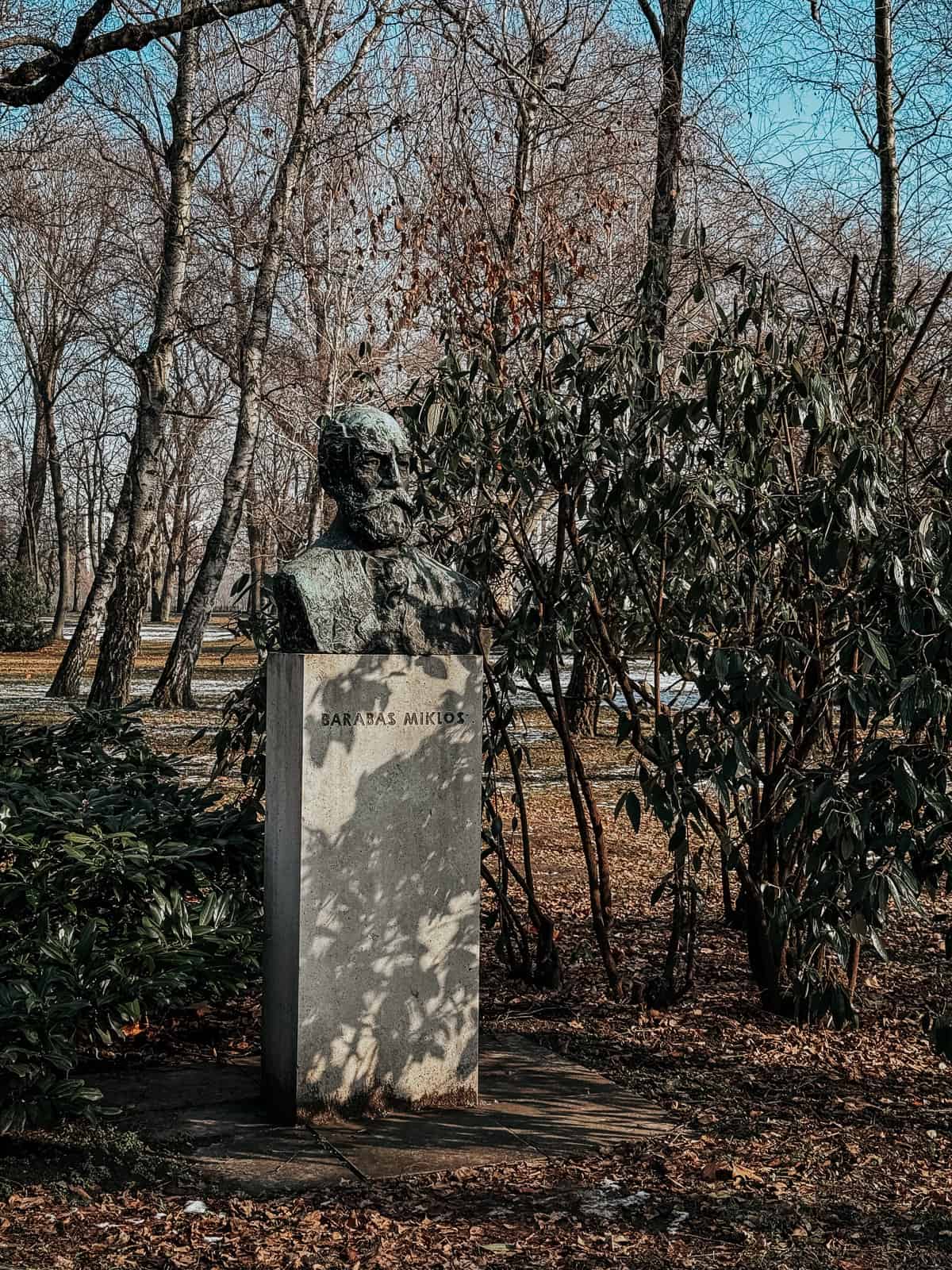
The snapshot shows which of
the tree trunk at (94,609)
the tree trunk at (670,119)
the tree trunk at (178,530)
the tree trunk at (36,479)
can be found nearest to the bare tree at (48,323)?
the tree trunk at (36,479)

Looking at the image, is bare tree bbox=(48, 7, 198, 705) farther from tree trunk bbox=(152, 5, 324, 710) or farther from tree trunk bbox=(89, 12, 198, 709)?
tree trunk bbox=(152, 5, 324, 710)

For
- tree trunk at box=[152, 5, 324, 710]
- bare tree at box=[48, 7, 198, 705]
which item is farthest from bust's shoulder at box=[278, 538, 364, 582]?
tree trunk at box=[152, 5, 324, 710]

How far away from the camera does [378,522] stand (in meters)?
4.47

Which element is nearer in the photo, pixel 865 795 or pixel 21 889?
pixel 865 795

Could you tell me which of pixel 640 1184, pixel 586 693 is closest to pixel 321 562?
pixel 640 1184

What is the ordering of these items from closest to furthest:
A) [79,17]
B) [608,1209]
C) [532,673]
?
[608,1209] → [532,673] → [79,17]

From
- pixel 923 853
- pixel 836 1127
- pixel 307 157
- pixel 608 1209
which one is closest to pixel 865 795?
pixel 923 853

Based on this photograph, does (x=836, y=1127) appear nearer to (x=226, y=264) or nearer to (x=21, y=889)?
(x=21, y=889)

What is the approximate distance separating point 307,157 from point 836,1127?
43.7ft

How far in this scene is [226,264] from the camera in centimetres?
1919

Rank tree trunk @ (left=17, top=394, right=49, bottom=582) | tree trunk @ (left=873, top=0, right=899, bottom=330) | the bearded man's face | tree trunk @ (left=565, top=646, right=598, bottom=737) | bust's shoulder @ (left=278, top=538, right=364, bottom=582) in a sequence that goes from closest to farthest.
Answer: bust's shoulder @ (left=278, top=538, right=364, bottom=582) < the bearded man's face < tree trunk @ (left=565, top=646, right=598, bottom=737) < tree trunk @ (left=873, top=0, right=899, bottom=330) < tree trunk @ (left=17, top=394, right=49, bottom=582)

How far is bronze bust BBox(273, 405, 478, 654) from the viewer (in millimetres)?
4297

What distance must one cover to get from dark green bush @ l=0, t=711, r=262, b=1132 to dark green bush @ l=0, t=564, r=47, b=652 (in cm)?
2525

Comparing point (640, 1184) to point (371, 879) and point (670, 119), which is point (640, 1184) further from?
point (670, 119)
